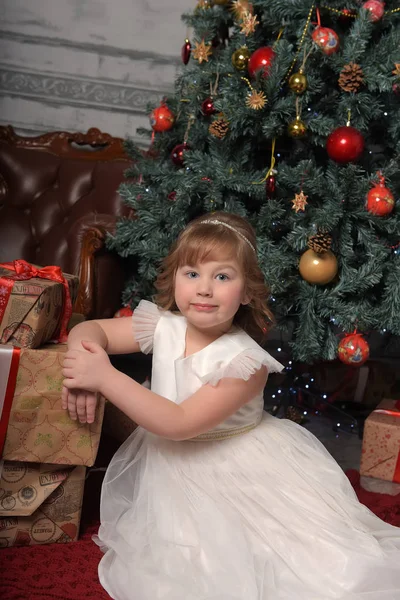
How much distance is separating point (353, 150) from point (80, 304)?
4.15ft

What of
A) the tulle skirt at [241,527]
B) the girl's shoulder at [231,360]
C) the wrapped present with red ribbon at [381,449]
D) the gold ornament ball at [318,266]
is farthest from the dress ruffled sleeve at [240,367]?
the gold ornament ball at [318,266]

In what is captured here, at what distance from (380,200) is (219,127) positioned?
0.70m

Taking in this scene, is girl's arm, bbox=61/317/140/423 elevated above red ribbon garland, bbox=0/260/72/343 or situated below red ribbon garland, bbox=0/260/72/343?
below

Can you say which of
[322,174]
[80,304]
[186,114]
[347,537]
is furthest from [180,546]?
[186,114]

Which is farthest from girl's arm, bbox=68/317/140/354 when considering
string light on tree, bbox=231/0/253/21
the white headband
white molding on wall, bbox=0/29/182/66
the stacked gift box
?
white molding on wall, bbox=0/29/182/66

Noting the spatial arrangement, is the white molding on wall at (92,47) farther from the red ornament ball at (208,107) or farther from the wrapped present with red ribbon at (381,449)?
the wrapped present with red ribbon at (381,449)

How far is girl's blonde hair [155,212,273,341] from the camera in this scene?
1688 millimetres

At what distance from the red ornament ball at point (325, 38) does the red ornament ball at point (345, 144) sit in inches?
11.9

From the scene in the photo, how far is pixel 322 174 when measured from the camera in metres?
2.54

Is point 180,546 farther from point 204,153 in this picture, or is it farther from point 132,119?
point 132,119

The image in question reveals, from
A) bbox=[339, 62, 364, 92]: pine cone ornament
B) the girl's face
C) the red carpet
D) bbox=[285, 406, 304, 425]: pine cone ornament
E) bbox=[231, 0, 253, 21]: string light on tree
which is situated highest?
bbox=[231, 0, 253, 21]: string light on tree

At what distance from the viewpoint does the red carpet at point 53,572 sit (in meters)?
1.63

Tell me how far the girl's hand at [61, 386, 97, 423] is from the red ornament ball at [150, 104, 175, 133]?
1.58 m

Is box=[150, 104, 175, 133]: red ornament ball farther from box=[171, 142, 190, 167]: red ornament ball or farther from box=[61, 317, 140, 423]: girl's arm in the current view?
box=[61, 317, 140, 423]: girl's arm
